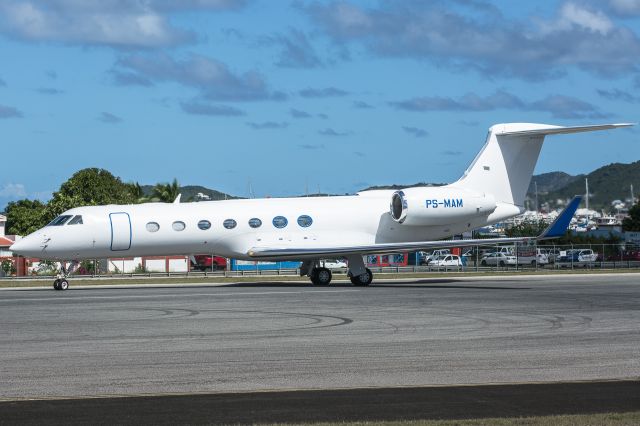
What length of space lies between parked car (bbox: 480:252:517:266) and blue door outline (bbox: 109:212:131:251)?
41875mm

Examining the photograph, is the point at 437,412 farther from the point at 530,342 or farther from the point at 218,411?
the point at 530,342

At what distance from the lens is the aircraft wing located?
35.5 m

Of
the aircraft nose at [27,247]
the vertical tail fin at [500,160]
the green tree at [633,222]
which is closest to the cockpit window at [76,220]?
the aircraft nose at [27,247]

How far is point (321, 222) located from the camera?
38.2 m

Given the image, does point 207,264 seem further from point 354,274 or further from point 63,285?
point 63,285

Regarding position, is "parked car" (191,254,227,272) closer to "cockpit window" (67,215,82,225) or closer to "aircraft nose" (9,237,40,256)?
"cockpit window" (67,215,82,225)

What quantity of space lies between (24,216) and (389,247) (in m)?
79.1

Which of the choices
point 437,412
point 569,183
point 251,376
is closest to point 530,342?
point 251,376

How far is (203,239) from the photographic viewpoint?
121 ft

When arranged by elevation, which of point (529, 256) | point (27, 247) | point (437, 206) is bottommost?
point (529, 256)

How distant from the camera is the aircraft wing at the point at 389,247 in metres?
35.5

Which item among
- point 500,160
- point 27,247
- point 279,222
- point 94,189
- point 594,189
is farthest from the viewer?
point 94,189

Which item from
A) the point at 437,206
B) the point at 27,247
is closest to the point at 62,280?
the point at 27,247

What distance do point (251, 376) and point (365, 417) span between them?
3257mm
